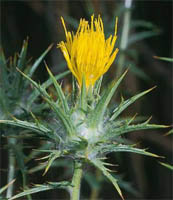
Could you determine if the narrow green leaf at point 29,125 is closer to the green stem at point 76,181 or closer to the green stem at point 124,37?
the green stem at point 76,181

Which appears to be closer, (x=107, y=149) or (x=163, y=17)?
(x=107, y=149)

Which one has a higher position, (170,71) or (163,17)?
(163,17)

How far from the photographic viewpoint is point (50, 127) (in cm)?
156

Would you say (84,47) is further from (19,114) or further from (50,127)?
(19,114)

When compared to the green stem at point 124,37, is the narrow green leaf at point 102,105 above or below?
below

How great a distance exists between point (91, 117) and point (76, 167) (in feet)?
0.63

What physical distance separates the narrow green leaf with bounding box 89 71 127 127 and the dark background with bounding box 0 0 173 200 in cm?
241

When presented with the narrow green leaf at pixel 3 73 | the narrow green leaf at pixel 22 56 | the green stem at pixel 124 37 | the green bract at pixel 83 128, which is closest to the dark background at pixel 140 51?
the green stem at pixel 124 37

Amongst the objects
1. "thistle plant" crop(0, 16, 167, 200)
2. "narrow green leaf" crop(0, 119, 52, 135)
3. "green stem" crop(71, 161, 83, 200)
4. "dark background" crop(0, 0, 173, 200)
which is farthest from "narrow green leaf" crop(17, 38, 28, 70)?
"dark background" crop(0, 0, 173, 200)

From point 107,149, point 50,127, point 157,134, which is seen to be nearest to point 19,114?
point 50,127

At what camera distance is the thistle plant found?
150cm

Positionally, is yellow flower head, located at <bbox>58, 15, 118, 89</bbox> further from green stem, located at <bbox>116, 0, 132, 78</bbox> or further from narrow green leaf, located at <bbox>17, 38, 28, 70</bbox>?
green stem, located at <bbox>116, 0, 132, 78</bbox>

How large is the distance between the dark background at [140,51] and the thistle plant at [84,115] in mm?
2398

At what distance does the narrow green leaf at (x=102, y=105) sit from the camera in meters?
1.48
